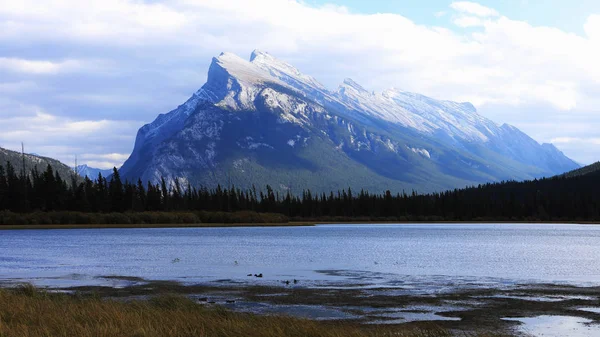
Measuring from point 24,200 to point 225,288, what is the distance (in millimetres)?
166976

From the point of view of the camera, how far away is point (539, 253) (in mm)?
86938

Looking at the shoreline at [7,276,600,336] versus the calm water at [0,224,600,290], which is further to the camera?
the calm water at [0,224,600,290]

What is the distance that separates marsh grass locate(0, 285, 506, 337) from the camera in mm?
25109

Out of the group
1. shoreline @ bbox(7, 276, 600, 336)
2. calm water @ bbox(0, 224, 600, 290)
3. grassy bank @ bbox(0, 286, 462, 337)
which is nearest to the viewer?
grassy bank @ bbox(0, 286, 462, 337)

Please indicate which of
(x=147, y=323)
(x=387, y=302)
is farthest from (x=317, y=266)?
(x=147, y=323)

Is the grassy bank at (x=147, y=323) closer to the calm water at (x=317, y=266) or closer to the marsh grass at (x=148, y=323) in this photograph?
the marsh grass at (x=148, y=323)

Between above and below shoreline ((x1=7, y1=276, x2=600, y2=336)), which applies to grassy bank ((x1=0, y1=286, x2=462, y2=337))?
above

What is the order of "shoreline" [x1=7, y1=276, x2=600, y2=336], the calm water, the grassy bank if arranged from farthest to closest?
the calm water → "shoreline" [x1=7, y1=276, x2=600, y2=336] → the grassy bank

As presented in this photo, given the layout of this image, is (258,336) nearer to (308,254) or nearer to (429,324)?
(429,324)

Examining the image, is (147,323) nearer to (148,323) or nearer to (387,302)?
(148,323)

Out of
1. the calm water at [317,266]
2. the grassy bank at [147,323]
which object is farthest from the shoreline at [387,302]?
the calm water at [317,266]

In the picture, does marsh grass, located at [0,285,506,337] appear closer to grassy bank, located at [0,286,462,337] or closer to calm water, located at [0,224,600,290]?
grassy bank, located at [0,286,462,337]

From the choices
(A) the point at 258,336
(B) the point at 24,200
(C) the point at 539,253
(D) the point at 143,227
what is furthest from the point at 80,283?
(B) the point at 24,200

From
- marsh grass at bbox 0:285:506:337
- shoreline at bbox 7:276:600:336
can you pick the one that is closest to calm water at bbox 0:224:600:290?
shoreline at bbox 7:276:600:336
